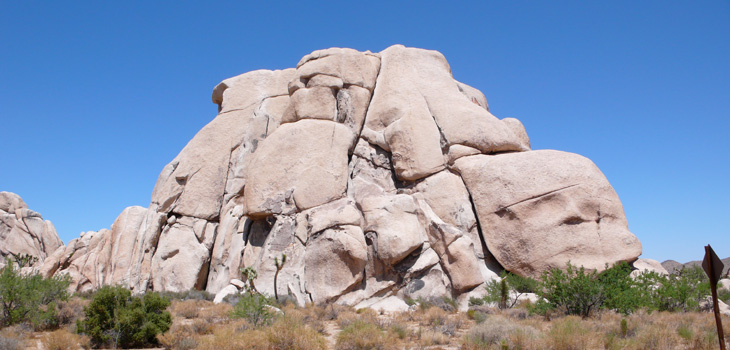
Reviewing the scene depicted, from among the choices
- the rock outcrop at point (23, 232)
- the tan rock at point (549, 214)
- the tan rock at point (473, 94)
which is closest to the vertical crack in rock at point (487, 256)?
the tan rock at point (549, 214)

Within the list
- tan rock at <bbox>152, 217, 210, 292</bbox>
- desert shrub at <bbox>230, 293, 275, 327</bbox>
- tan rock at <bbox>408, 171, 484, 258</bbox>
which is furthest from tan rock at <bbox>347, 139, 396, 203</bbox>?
desert shrub at <bbox>230, 293, 275, 327</bbox>

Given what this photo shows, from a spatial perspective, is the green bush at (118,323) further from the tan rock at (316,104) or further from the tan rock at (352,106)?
the tan rock at (352,106)

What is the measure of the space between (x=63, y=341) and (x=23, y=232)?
4148 cm

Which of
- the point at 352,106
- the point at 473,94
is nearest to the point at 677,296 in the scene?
the point at 352,106

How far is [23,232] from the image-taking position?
44.9 metres

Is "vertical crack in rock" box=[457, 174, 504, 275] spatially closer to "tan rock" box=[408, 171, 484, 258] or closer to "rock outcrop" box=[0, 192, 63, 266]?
"tan rock" box=[408, 171, 484, 258]

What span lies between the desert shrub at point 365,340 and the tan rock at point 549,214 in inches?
383

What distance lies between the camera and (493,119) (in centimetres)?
2312

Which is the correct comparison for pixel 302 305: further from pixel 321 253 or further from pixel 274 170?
pixel 274 170

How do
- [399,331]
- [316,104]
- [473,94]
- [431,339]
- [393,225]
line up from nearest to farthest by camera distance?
[431,339]
[399,331]
[393,225]
[316,104]
[473,94]

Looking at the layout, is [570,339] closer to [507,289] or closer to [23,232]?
[507,289]

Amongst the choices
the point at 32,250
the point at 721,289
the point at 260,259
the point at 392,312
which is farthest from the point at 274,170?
the point at 32,250

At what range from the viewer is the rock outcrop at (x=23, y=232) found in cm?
4375

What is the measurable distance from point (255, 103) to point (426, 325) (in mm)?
17842
